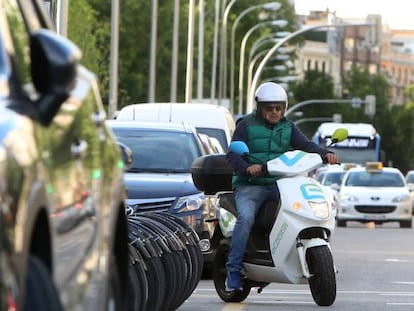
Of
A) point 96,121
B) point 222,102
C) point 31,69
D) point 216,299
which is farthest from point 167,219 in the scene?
point 222,102

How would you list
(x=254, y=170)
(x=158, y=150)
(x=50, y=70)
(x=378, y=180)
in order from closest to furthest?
(x=50, y=70) < (x=254, y=170) < (x=158, y=150) < (x=378, y=180)

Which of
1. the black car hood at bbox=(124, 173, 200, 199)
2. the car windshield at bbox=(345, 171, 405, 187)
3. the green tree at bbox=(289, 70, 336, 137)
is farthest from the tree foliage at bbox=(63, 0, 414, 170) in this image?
the black car hood at bbox=(124, 173, 200, 199)

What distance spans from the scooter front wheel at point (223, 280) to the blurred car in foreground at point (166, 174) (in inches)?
64.0

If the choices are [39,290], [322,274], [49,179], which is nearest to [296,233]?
[322,274]

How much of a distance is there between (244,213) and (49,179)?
29.1 feet

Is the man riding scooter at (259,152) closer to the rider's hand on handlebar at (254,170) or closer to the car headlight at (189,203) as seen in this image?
the rider's hand on handlebar at (254,170)

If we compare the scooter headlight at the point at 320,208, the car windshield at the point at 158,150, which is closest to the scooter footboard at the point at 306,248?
the scooter headlight at the point at 320,208

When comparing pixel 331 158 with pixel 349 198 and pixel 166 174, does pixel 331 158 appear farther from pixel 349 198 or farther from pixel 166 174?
pixel 349 198

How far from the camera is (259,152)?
14.5 metres

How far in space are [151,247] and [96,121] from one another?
496cm

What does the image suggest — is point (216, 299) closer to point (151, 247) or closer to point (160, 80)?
point (151, 247)

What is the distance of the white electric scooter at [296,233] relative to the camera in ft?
46.5

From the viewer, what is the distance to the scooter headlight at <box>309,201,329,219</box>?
14312 mm

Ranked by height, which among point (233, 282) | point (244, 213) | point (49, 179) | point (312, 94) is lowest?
point (312, 94)
